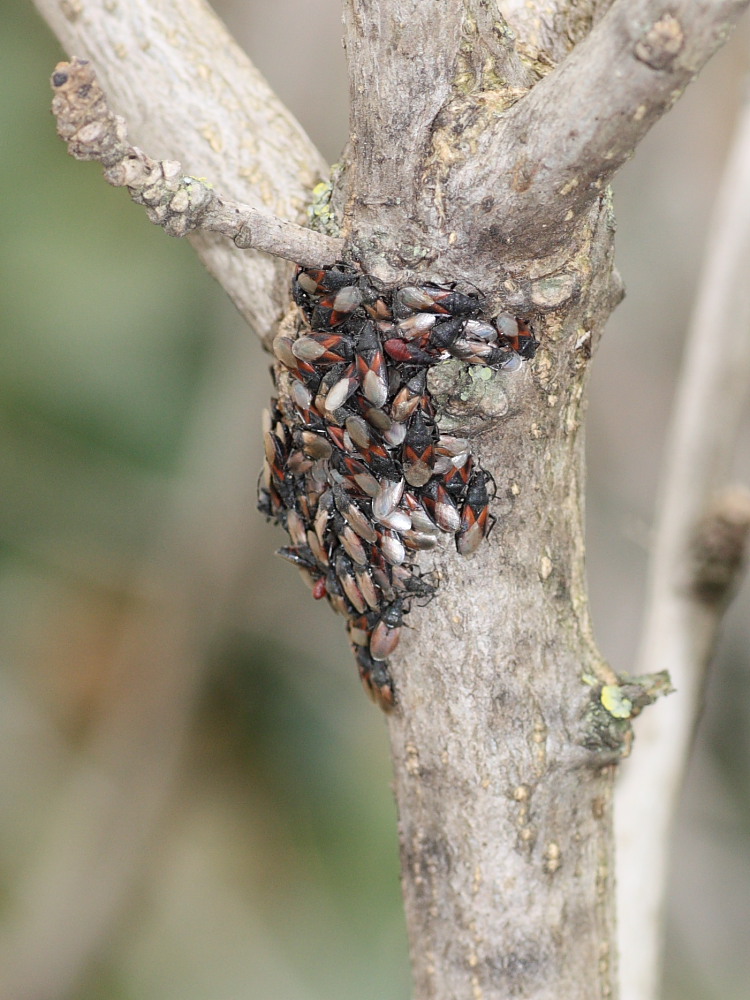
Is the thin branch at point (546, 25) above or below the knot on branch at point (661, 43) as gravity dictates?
above

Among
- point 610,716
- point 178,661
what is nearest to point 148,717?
point 178,661

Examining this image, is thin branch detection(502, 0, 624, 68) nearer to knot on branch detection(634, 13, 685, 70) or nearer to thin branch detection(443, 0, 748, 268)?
thin branch detection(443, 0, 748, 268)

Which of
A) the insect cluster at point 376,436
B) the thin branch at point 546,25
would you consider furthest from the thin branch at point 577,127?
the thin branch at point 546,25

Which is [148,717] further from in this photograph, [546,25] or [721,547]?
[546,25]

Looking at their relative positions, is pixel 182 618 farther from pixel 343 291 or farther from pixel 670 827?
pixel 343 291

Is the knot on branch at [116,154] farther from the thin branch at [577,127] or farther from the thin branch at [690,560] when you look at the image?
the thin branch at [690,560]

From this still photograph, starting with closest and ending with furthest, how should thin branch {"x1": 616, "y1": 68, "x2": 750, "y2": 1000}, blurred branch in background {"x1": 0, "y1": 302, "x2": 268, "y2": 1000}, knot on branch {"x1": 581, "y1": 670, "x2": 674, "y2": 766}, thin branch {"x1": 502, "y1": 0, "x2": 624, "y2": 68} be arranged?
1. thin branch {"x1": 502, "y1": 0, "x2": 624, "y2": 68}
2. knot on branch {"x1": 581, "y1": 670, "x2": 674, "y2": 766}
3. thin branch {"x1": 616, "y1": 68, "x2": 750, "y2": 1000}
4. blurred branch in background {"x1": 0, "y1": 302, "x2": 268, "y2": 1000}

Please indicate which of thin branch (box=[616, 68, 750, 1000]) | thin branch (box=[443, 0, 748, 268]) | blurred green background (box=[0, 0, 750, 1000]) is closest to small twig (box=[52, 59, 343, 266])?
thin branch (box=[443, 0, 748, 268])
